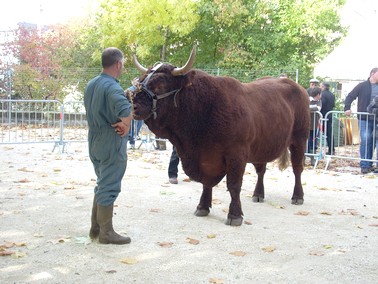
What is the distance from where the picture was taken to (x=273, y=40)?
23.3 meters

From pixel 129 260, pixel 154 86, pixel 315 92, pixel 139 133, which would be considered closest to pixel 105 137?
pixel 154 86

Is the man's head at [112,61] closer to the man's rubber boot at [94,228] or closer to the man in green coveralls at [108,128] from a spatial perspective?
the man in green coveralls at [108,128]

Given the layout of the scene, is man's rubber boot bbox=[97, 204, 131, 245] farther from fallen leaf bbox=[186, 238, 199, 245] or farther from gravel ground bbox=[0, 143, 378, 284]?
fallen leaf bbox=[186, 238, 199, 245]

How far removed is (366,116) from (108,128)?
809cm

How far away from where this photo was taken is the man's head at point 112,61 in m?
5.37

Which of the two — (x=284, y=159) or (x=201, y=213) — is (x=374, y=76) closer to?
(x=284, y=159)

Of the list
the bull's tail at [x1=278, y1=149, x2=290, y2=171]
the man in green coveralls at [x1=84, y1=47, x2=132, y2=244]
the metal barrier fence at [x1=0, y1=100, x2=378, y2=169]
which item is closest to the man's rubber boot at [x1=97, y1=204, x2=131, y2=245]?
the man in green coveralls at [x1=84, y1=47, x2=132, y2=244]

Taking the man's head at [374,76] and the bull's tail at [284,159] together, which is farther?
the man's head at [374,76]

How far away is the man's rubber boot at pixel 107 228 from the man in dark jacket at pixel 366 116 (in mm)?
7685

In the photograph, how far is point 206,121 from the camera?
652 cm

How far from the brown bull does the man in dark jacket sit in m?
5.28

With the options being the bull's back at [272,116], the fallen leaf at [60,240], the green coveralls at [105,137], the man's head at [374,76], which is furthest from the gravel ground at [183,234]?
A: the man's head at [374,76]

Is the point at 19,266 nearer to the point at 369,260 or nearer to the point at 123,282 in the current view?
the point at 123,282

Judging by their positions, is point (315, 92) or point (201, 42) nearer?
point (315, 92)
